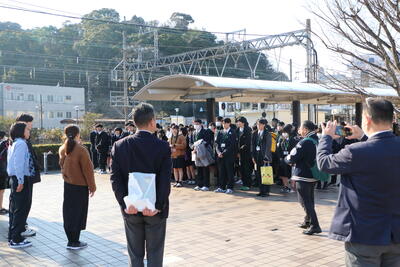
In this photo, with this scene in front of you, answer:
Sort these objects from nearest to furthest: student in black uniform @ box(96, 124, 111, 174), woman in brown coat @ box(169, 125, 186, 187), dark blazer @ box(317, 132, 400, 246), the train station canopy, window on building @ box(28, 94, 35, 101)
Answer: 1. dark blazer @ box(317, 132, 400, 246)
2. woman in brown coat @ box(169, 125, 186, 187)
3. the train station canopy
4. student in black uniform @ box(96, 124, 111, 174)
5. window on building @ box(28, 94, 35, 101)

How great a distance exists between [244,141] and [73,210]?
5797mm

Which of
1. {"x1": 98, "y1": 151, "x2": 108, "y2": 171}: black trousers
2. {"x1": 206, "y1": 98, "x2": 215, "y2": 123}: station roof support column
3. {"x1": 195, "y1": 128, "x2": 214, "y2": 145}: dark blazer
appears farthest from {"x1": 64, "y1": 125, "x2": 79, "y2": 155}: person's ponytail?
{"x1": 98, "y1": 151, "x2": 108, "y2": 171}: black trousers

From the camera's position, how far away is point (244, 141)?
421 inches

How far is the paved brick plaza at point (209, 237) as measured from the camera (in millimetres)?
5258

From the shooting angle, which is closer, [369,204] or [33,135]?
[369,204]

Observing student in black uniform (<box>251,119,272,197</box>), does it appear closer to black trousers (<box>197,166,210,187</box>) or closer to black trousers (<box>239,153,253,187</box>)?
black trousers (<box>239,153,253,187</box>)

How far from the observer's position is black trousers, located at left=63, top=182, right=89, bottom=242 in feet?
19.4

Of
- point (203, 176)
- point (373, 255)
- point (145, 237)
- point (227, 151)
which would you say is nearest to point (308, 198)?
point (145, 237)

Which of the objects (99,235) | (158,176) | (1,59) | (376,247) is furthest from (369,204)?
(1,59)

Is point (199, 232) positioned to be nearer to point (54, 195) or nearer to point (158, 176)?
point (158, 176)

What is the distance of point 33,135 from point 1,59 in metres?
32.2

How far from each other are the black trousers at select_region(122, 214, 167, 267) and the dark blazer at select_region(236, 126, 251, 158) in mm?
7189

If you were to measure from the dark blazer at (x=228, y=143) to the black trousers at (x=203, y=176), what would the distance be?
1.02 m

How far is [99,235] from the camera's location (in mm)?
6566
